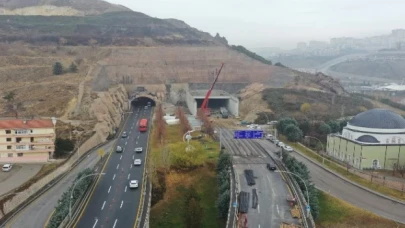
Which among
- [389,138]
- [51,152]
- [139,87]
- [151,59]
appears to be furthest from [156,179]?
[151,59]

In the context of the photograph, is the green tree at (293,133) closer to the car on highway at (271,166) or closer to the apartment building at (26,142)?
the car on highway at (271,166)

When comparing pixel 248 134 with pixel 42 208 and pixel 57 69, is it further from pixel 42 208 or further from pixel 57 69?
pixel 57 69

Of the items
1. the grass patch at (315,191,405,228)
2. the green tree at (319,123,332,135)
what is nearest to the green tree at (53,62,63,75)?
the green tree at (319,123,332,135)

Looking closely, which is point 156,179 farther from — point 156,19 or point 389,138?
point 156,19

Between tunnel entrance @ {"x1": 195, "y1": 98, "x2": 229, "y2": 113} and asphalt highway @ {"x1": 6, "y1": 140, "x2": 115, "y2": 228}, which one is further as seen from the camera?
tunnel entrance @ {"x1": 195, "y1": 98, "x2": 229, "y2": 113}

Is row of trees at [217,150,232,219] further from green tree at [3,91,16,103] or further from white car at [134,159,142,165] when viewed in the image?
green tree at [3,91,16,103]

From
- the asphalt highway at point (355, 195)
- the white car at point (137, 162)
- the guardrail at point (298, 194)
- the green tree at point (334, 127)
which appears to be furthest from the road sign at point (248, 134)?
the green tree at point (334, 127)

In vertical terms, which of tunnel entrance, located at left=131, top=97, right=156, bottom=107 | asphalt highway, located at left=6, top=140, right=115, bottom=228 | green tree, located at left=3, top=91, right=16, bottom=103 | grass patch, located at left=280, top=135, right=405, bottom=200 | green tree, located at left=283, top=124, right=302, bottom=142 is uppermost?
green tree, located at left=3, top=91, right=16, bottom=103

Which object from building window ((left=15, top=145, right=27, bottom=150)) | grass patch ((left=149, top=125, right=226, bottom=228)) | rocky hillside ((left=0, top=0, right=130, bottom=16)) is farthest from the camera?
rocky hillside ((left=0, top=0, right=130, bottom=16))
